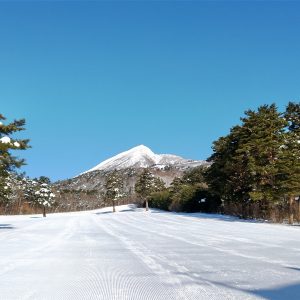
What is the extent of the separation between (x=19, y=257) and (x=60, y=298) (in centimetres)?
450

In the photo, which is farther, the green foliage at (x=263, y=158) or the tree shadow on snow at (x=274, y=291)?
the green foliage at (x=263, y=158)

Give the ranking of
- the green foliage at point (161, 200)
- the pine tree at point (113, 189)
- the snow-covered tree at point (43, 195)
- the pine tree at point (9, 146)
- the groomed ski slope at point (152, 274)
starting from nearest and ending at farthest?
the groomed ski slope at point (152, 274) < the pine tree at point (9, 146) < the green foliage at point (161, 200) < the snow-covered tree at point (43, 195) < the pine tree at point (113, 189)

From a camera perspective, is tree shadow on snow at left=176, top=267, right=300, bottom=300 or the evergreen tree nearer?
tree shadow on snow at left=176, top=267, right=300, bottom=300

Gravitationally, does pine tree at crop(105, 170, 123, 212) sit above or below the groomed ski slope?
above

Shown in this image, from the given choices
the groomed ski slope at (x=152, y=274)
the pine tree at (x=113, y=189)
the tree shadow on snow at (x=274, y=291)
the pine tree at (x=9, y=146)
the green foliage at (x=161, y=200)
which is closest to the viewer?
the tree shadow on snow at (x=274, y=291)

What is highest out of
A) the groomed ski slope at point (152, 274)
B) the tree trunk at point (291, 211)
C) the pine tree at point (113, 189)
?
the pine tree at point (113, 189)

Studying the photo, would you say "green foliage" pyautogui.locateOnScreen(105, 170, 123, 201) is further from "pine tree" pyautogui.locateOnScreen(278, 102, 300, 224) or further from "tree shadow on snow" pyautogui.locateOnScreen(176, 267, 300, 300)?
"tree shadow on snow" pyautogui.locateOnScreen(176, 267, 300, 300)

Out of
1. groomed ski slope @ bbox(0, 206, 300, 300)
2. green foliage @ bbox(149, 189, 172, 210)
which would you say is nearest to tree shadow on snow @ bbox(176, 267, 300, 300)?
groomed ski slope @ bbox(0, 206, 300, 300)

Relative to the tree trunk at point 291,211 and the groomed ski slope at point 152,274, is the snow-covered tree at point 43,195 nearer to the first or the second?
the tree trunk at point 291,211

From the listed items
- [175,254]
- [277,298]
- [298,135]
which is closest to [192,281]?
[277,298]

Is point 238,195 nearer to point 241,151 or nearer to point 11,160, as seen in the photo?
point 241,151

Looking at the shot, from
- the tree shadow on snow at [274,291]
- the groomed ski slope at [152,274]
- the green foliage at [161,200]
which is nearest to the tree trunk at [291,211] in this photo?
the groomed ski slope at [152,274]

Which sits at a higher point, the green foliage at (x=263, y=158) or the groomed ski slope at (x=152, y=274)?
the green foliage at (x=263, y=158)

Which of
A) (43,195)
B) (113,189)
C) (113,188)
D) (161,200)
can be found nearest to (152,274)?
(161,200)
